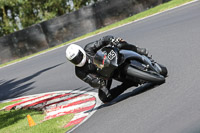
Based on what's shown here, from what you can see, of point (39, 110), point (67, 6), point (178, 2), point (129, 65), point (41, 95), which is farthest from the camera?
point (67, 6)

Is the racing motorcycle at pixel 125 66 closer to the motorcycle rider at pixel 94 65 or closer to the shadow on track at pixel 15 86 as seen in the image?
the motorcycle rider at pixel 94 65

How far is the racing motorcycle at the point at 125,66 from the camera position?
21.2 ft

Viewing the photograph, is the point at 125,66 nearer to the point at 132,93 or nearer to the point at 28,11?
the point at 132,93

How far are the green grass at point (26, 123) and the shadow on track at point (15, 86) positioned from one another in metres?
2.51

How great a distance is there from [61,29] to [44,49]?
4.97 ft

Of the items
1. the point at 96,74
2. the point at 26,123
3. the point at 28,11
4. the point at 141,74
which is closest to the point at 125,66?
the point at 141,74

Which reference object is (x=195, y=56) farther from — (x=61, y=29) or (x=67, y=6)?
(x=67, y=6)

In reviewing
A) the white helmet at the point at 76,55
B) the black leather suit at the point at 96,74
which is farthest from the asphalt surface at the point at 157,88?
the white helmet at the point at 76,55

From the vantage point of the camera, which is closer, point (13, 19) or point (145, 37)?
point (145, 37)

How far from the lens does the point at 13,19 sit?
109 ft

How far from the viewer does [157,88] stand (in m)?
6.86

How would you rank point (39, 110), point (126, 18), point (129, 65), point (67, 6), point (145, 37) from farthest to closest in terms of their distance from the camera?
point (67, 6) < point (126, 18) < point (145, 37) < point (39, 110) < point (129, 65)

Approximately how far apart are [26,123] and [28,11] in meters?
26.0

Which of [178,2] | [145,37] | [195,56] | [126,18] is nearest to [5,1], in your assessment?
[126,18]
